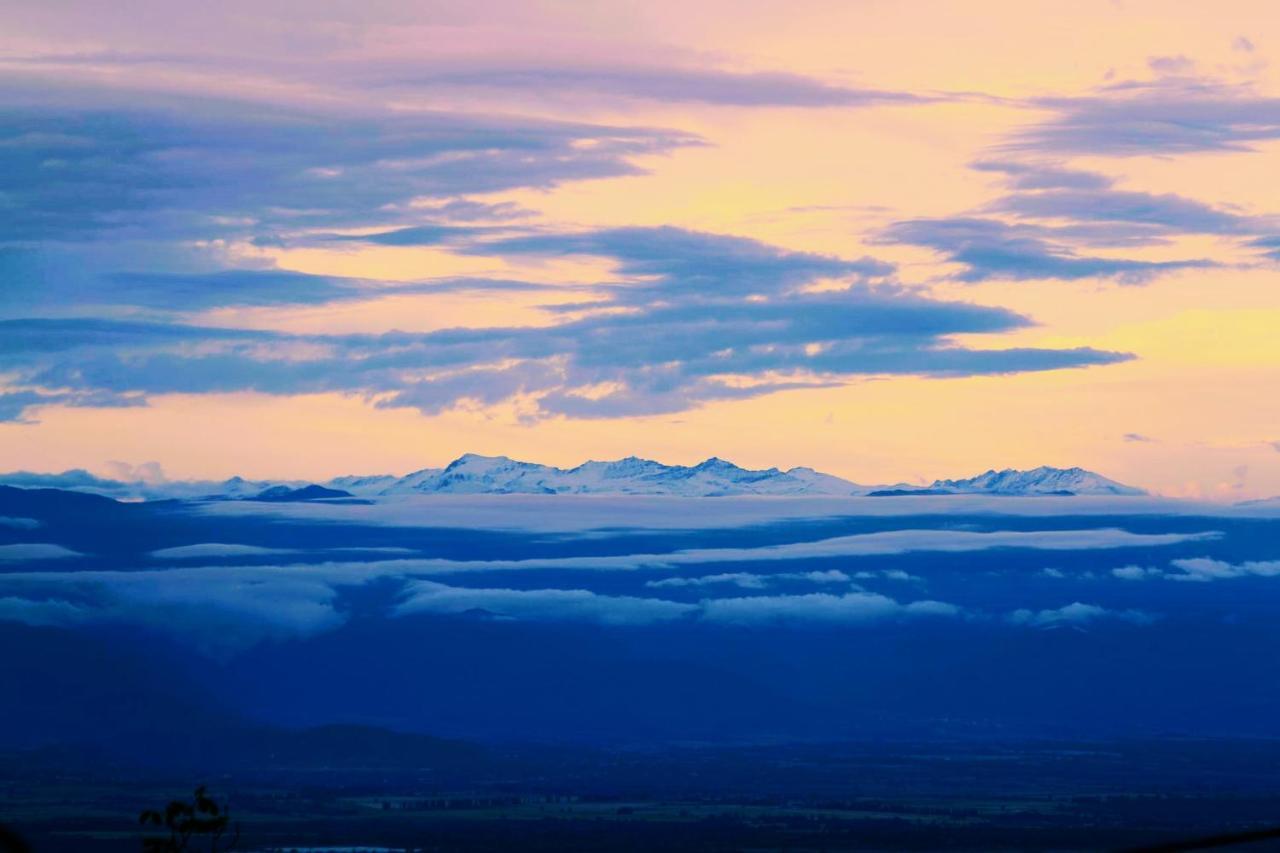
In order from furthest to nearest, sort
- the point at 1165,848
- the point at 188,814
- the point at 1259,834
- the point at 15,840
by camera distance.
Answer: the point at 188,814 < the point at 1259,834 < the point at 1165,848 < the point at 15,840

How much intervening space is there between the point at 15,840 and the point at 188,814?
144ft

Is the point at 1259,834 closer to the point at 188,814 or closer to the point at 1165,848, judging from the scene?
the point at 1165,848

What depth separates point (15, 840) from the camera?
1900cm

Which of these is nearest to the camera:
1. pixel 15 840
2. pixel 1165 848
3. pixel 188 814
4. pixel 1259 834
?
pixel 15 840

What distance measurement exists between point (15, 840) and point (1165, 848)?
10.5 m

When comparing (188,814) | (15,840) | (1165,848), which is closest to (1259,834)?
(1165,848)

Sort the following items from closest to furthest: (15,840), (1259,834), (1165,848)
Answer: (15,840)
(1165,848)
(1259,834)

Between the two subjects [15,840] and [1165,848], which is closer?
[15,840]

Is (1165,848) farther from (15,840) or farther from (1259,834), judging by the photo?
(15,840)

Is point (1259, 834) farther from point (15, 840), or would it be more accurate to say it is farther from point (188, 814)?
point (188, 814)

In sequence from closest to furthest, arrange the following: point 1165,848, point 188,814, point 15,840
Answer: point 15,840 → point 1165,848 → point 188,814

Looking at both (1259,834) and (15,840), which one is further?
(1259,834)

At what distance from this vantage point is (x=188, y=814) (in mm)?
61906

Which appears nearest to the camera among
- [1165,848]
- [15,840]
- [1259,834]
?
[15,840]
